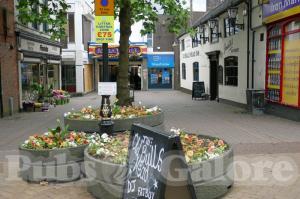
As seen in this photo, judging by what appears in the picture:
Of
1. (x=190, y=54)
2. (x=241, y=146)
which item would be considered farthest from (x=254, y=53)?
(x=190, y=54)

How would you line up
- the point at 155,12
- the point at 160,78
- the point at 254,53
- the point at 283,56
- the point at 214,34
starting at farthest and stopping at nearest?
the point at 160,78, the point at 214,34, the point at 254,53, the point at 283,56, the point at 155,12

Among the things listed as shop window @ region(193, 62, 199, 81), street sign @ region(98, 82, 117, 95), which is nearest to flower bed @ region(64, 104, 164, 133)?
street sign @ region(98, 82, 117, 95)

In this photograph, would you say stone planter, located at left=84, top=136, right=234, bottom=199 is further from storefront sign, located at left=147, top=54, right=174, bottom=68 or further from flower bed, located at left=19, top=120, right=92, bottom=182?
storefront sign, located at left=147, top=54, right=174, bottom=68

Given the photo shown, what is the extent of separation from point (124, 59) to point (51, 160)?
16.1 ft

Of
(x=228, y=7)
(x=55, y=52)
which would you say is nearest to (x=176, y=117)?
(x=228, y=7)

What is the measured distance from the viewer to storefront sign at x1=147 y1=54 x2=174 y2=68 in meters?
38.2

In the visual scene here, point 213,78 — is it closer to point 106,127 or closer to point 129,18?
point 129,18

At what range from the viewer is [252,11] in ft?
53.8

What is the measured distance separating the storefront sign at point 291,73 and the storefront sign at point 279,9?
0.88 metres

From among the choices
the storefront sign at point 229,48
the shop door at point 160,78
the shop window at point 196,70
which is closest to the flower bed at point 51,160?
the storefront sign at point 229,48

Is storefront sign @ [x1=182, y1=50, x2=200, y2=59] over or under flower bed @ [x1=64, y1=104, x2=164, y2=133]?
over

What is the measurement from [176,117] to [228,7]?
6289mm

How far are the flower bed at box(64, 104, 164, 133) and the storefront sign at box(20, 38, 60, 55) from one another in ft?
36.2

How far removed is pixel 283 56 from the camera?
1350 centimetres
